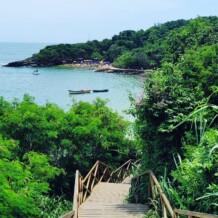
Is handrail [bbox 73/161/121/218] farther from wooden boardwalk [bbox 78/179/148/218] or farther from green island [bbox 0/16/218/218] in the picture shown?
green island [bbox 0/16/218/218]

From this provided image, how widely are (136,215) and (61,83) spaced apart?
65.0 metres

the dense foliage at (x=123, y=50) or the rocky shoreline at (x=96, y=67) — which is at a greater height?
the dense foliage at (x=123, y=50)

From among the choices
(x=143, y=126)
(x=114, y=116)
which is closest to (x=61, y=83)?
(x=114, y=116)

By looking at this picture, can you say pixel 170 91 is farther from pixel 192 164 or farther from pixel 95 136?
pixel 95 136

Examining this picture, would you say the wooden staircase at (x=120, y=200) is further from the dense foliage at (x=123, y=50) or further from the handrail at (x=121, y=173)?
the dense foliage at (x=123, y=50)

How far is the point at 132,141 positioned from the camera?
65.2 ft

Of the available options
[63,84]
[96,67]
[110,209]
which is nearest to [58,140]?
[110,209]

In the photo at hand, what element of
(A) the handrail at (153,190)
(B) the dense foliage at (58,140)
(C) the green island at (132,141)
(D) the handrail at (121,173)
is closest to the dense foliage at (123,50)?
(B) the dense foliage at (58,140)

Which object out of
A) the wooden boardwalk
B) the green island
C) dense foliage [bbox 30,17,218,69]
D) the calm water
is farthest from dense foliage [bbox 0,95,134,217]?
dense foliage [bbox 30,17,218,69]

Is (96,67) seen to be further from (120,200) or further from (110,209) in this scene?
(110,209)

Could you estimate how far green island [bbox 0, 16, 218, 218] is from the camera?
758cm

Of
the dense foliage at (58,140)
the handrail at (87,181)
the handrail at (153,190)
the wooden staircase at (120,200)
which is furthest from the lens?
the dense foliage at (58,140)

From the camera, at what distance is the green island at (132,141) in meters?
7.58

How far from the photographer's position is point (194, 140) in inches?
380
